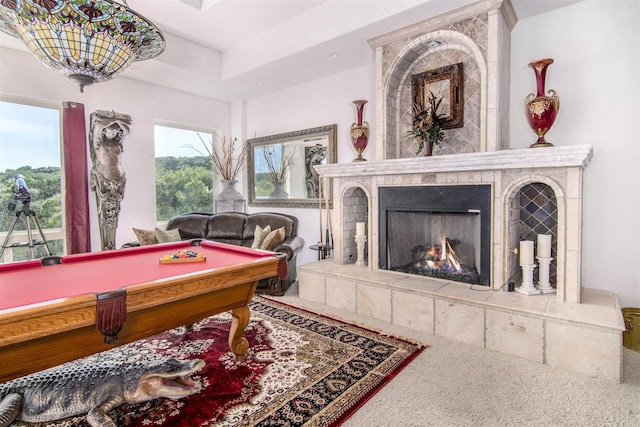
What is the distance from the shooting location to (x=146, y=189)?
484cm

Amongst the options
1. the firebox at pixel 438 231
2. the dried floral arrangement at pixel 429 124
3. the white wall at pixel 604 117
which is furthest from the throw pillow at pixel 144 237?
the white wall at pixel 604 117

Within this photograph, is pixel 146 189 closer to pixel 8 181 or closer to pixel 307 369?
pixel 8 181

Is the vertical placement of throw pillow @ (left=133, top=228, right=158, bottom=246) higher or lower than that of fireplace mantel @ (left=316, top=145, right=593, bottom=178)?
lower

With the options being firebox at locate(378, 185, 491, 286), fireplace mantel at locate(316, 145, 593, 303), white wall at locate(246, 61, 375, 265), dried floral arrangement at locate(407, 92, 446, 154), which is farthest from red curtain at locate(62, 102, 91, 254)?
dried floral arrangement at locate(407, 92, 446, 154)

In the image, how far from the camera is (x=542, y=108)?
270 centimetres

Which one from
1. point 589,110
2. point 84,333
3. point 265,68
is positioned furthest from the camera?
point 265,68

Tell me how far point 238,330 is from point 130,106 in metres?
3.84

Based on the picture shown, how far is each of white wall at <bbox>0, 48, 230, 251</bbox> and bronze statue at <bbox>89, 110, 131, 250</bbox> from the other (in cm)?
20

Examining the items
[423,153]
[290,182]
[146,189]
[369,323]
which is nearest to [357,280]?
[369,323]

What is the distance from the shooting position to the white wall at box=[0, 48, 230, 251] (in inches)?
150

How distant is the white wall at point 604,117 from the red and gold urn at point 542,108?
40cm

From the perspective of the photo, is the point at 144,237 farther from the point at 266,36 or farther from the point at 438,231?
the point at 438,231

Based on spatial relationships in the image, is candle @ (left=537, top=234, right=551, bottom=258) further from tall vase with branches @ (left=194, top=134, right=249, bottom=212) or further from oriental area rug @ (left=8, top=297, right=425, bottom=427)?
tall vase with branches @ (left=194, top=134, right=249, bottom=212)

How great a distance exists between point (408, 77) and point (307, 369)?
121 inches
